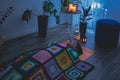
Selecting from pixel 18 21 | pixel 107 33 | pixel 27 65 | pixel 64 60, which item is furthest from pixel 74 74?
pixel 18 21

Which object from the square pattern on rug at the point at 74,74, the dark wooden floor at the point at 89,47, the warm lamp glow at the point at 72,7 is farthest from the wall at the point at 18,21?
the square pattern on rug at the point at 74,74

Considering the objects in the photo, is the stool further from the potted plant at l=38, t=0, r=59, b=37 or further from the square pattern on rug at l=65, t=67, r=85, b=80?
the square pattern on rug at l=65, t=67, r=85, b=80

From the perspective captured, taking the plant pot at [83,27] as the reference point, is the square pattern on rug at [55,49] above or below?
below

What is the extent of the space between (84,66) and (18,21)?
1.49 m

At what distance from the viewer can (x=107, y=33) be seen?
2676 mm

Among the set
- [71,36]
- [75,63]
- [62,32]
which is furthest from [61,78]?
[62,32]

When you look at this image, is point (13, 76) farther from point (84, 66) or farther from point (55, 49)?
point (84, 66)

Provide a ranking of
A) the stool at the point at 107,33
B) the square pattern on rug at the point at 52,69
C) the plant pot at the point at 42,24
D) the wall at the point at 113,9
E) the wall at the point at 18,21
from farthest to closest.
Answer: the wall at the point at 113,9, the plant pot at the point at 42,24, the wall at the point at 18,21, the stool at the point at 107,33, the square pattern on rug at the point at 52,69

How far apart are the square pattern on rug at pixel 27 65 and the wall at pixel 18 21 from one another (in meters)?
1.09

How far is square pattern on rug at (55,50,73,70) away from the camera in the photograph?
2.06 metres

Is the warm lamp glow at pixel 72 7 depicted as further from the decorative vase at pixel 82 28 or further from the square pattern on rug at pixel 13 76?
the square pattern on rug at pixel 13 76

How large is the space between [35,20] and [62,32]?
0.59 m

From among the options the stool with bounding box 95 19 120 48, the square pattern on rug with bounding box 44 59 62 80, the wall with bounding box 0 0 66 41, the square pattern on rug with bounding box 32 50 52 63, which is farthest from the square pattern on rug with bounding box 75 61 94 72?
the wall with bounding box 0 0 66 41

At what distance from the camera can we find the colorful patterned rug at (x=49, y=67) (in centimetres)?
182
